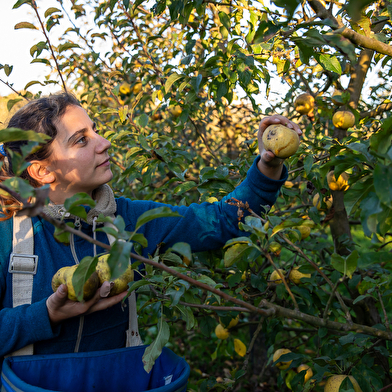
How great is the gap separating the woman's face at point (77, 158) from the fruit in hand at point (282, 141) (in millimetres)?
600

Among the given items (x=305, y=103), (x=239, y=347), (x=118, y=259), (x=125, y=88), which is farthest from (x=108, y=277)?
(x=125, y=88)

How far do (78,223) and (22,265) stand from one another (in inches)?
9.3

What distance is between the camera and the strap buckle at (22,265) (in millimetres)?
1284

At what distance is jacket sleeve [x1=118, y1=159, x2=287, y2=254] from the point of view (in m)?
1.47

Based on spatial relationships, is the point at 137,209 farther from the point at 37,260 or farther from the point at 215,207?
the point at 37,260

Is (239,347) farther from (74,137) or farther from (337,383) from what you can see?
(74,137)

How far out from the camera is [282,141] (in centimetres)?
133

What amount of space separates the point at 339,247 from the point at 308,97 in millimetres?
843

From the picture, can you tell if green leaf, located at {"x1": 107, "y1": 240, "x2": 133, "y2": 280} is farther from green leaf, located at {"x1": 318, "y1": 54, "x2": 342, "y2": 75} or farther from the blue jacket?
green leaf, located at {"x1": 318, "y1": 54, "x2": 342, "y2": 75}

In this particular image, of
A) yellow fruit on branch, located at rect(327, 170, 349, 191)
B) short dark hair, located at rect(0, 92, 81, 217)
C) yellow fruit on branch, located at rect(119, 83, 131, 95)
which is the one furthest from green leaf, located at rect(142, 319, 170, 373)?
yellow fruit on branch, located at rect(119, 83, 131, 95)

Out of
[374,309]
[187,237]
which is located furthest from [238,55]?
[374,309]

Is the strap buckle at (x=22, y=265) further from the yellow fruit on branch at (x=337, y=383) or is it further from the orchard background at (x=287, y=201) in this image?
the yellow fruit on branch at (x=337, y=383)

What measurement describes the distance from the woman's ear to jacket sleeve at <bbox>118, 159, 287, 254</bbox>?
31 cm

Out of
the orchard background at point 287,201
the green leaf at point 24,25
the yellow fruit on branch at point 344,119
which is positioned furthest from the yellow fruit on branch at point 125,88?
the yellow fruit on branch at point 344,119
